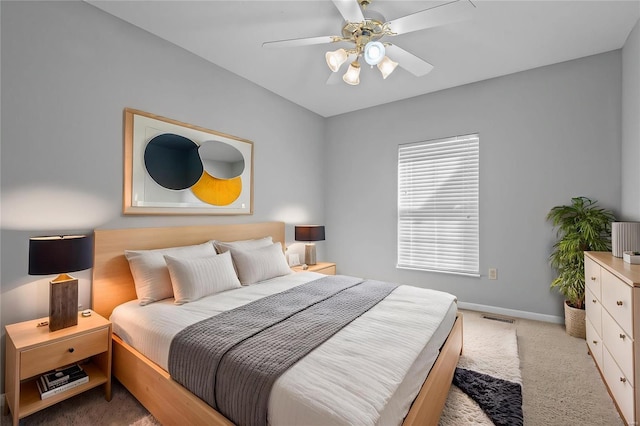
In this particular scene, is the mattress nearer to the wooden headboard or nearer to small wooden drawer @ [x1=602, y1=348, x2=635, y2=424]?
the wooden headboard

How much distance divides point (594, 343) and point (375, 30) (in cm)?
294

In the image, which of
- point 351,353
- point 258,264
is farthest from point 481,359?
point 258,264

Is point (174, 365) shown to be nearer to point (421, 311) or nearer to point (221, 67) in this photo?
point (421, 311)

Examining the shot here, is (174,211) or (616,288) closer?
(616,288)

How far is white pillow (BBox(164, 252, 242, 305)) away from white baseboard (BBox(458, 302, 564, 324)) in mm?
2829

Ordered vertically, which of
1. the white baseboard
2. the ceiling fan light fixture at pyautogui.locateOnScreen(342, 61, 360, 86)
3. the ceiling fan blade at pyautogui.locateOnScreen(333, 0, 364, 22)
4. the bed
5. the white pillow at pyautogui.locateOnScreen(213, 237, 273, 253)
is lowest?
the white baseboard

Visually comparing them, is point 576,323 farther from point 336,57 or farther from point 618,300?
point 336,57

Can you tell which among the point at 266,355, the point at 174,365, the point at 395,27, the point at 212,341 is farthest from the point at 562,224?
the point at 174,365

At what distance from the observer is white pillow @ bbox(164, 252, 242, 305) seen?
7.09 ft

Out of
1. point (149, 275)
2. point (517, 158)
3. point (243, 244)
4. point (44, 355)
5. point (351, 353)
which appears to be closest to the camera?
point (351, 353)

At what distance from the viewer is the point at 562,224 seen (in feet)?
9.66

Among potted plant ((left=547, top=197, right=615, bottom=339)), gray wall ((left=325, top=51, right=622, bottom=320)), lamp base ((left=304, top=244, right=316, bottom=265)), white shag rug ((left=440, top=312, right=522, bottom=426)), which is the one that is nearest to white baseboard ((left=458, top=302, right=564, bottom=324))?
gray wall ((left=325, top=51, right=622, bottom=320))

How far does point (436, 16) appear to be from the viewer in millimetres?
1749

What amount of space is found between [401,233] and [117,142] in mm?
3379
